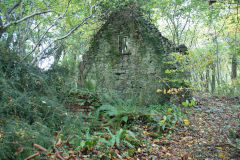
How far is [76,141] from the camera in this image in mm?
3000

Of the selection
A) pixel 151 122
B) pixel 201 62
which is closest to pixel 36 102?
pixel 151 122

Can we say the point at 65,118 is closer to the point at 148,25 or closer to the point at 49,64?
the point at 49,64

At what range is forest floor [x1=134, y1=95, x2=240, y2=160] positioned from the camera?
3303mm

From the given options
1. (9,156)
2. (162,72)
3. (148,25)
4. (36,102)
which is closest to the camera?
(9,156)

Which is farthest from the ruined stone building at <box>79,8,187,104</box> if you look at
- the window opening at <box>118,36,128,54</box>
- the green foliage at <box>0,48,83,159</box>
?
the green foliage at <box>0,48,83,159</box>

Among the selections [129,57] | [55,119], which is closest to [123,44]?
[129,57]

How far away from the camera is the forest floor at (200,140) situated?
3303mm

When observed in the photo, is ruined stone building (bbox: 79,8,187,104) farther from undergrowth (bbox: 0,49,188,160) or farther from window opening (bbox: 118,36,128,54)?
undergrowth (bbox: 0,49,188,160)

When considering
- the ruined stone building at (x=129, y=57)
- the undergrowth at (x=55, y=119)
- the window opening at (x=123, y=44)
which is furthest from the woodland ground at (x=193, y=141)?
the window opening at (x=123, y=44)

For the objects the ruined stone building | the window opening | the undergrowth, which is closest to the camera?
the undergrowth

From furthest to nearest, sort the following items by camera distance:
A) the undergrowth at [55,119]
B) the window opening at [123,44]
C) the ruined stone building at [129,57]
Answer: the window opening at [123,44], the ruined stone building at [129,57], the undergrowth at [55,119]

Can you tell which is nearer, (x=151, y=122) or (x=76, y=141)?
(x=76, y=141)

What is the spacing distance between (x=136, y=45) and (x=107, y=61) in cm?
151

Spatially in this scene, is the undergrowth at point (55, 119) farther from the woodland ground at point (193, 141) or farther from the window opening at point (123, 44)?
the window opening at point (123, 44)
